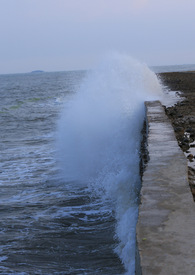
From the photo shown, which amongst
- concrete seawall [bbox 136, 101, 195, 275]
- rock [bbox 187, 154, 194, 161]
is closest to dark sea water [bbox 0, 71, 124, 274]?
concrete seawall [bbox 136, 101, 195, 275]

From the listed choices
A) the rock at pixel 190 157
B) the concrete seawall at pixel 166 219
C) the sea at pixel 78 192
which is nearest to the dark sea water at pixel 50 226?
the sea at pixel 78 192

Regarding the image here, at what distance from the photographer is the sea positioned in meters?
3.46

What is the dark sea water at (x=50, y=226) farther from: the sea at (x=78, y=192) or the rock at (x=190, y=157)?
the rock at (x=190, y=157)

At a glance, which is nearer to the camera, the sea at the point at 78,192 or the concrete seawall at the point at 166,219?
the concrete seawall at the point at 166,219

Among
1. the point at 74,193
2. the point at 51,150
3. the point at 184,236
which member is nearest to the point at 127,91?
the point at 51,150

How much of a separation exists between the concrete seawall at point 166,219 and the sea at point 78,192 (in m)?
0.54

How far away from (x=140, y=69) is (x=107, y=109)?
8.60 meters

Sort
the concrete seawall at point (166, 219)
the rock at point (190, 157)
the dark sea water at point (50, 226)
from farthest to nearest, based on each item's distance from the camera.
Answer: the rock at point (190, 157), the dark sea water at point (50, 226), the concrete seawall at point (166, 219)

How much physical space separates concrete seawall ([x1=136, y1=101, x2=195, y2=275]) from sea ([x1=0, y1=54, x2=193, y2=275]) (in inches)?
21.3

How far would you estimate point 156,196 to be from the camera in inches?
112

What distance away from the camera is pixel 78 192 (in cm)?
553

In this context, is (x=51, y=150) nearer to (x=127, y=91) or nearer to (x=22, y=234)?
(x=127, y=91)

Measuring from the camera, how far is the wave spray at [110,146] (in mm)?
4078

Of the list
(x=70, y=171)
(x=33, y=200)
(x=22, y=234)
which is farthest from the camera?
(x=70, y=171)
